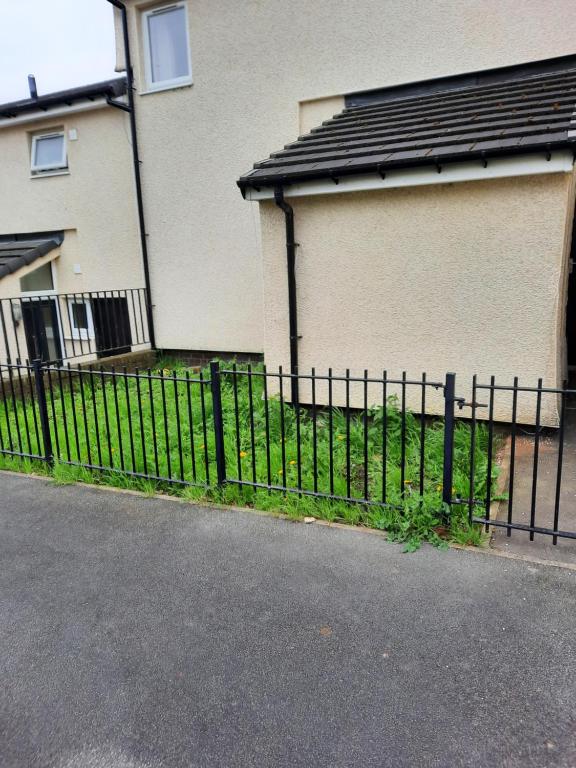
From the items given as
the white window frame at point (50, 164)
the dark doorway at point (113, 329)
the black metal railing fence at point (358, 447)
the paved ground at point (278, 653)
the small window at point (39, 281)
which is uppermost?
the white window frame at point (50, 164)

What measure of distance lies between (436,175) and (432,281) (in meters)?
0.99

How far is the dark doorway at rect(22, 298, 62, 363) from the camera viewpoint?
884cm

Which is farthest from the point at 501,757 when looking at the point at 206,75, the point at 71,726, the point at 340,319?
the point at 206,75

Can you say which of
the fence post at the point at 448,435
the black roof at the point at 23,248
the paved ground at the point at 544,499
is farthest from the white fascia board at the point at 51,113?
the paved ground at the point at 544,499

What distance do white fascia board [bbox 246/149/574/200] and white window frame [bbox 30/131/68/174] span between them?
606 centimetres

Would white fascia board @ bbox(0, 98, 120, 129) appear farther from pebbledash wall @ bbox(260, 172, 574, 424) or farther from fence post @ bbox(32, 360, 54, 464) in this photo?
fence post @ bbox(32, 360, 54, 464)

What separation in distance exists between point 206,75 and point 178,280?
315 centimetres

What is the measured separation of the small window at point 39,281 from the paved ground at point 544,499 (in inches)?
367

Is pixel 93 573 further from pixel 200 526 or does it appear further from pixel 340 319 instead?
pixel 340 319

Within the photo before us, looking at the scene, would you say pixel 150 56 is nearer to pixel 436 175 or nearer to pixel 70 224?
pixel 70 224

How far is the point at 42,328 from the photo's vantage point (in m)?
9.73

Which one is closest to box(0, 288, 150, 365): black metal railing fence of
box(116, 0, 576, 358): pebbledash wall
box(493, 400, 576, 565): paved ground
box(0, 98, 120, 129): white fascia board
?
box(116, 0, 576, 358): pebbledash wall

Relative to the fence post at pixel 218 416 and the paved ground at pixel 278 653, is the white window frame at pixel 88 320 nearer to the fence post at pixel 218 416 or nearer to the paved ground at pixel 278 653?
the fence post at pixel 218 416

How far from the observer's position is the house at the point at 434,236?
493 centimetres
